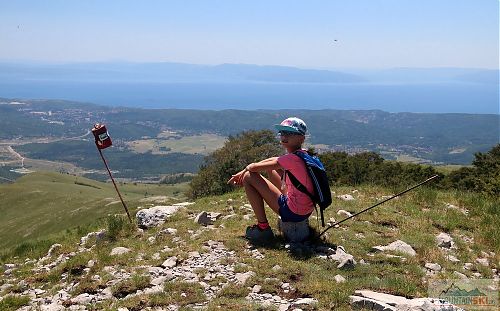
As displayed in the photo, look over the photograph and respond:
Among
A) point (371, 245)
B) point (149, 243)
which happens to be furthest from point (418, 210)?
point (149, 243)

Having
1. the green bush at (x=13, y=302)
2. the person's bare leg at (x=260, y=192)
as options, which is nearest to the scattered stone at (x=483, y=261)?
the person's bare leg at (x=260, y=192)

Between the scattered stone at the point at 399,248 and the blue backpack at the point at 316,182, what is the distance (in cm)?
154

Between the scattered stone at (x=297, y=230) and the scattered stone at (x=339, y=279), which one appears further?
the scattered stone at (x=297, y=230)

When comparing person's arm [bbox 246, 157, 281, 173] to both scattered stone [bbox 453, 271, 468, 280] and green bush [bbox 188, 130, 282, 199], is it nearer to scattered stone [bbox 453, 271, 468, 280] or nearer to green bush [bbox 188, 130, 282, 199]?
scattered stone [bbox 453, 271, 468, 280]

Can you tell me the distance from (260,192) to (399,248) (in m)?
3.22

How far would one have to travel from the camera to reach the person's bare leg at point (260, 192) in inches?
378

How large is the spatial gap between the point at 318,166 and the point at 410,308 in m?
3.68

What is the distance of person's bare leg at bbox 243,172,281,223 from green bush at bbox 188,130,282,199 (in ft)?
103

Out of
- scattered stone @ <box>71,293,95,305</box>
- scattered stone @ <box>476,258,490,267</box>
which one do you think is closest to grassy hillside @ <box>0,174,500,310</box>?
scattered stone @ <box>476,258,490,267</box>

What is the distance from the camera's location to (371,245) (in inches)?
376

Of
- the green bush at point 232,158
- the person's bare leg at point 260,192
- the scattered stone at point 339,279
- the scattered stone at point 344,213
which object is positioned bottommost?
the green bush at point 232,158

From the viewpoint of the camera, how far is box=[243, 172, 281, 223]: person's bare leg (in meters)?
9.60

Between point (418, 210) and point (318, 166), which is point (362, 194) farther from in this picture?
point (318, 166)

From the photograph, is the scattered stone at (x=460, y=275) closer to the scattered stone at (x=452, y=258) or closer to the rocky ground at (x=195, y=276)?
the rocky ground at (x=195, y=276)
